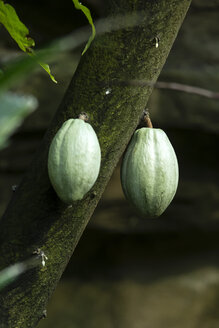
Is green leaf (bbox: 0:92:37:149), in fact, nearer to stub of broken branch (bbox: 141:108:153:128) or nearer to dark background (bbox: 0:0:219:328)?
stub of broken branch (bbox: 141:108:153:128)

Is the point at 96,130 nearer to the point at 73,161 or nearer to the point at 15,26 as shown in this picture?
the point at 73,161

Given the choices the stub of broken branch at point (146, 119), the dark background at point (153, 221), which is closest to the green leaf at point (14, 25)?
the stub of broken branch at point (146, 119)

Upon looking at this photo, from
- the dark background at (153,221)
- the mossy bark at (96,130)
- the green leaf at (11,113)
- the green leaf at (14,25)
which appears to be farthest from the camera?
the dark background at (153,221)

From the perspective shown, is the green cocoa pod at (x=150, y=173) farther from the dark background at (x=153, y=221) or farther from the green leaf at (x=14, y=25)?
the dark background at (x=153, y=221)

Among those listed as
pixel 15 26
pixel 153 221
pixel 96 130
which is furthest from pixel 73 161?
pixel 153 221

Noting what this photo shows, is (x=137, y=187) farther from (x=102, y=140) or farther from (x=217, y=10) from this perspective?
(x=217, y=10)

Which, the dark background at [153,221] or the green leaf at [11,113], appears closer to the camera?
the green leaf at [11,113]

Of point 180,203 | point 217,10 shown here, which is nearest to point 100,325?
point 180,203
